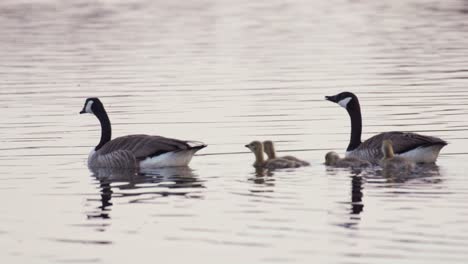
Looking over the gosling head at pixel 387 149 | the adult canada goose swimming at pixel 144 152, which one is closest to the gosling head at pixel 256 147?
the adult canada goose swimming at pixel 144 152

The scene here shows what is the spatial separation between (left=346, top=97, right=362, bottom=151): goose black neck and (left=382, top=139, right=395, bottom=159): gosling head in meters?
1.74

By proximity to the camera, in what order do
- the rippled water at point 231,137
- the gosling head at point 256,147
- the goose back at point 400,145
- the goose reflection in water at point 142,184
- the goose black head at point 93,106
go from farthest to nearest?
the goose black head at point 93,106
the gosling head at point 256,147
the goose back at point 400,145
the goose reflection in water at point 142,184
the rippled water at point 231,137

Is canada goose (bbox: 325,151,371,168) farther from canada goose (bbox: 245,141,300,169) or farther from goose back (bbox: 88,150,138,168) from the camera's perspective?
goose back (bbox: 88,150,138,168)

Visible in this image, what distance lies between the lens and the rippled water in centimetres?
1553

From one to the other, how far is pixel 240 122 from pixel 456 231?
42.9 ft

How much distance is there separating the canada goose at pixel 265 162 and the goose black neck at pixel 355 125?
217cm

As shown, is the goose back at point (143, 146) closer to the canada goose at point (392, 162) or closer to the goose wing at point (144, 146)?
the goose wing at point (144, 146)

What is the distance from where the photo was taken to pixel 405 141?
70.9ft

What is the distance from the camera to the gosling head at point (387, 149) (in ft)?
69.8

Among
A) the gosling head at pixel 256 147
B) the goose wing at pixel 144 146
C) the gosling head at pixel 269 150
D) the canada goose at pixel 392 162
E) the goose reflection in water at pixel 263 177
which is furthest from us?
the gosling head at pixel 269 150

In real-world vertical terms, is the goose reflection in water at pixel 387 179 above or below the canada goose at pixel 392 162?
below

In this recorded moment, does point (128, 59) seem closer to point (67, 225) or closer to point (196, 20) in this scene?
point (196, 20)

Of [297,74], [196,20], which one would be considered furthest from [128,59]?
[196,20]

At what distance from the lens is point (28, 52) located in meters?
50.6
